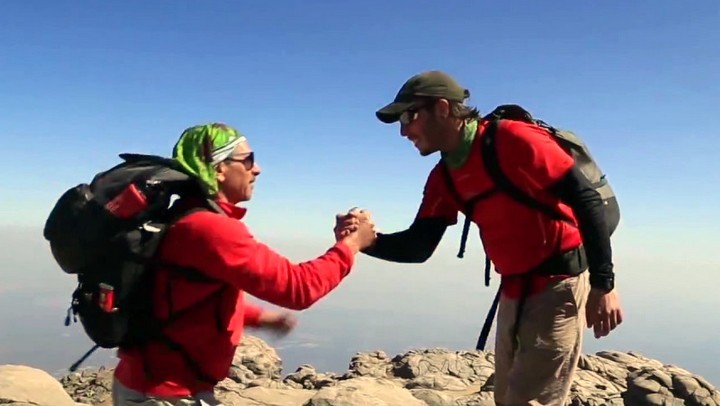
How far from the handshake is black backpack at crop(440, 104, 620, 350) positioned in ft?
2.87

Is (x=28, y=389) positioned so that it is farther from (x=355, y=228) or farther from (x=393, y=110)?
(x=393, y=110)

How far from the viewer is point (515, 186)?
5.08 metres

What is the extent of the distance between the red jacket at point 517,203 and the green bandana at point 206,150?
221cm

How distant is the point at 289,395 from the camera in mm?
14352

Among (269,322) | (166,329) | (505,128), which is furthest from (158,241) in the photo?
(505,128)

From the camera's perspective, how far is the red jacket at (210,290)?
3.76 m

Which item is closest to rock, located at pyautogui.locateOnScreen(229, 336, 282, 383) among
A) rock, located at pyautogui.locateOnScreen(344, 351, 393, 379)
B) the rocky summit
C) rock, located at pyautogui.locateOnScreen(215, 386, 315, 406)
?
the rocky summit

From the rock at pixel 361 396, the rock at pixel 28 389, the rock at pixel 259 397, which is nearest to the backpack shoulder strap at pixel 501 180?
the rock at pixel 361 396

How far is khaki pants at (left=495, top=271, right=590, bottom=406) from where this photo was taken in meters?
5.22

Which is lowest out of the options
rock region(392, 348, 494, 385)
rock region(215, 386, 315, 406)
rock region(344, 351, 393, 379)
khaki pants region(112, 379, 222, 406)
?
rock region(215, 386, 315, 406)

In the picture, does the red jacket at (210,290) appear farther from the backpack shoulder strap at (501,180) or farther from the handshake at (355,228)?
the backpack shoulder strap at (501,180)

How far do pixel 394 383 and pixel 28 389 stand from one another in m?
7.47

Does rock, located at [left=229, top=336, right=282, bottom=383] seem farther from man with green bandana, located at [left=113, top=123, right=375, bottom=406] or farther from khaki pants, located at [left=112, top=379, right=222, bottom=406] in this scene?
man with green bandana, located at [left=113, top=123, right=375, bottom=406]

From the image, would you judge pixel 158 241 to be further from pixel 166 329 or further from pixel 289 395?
pixel 289 395
